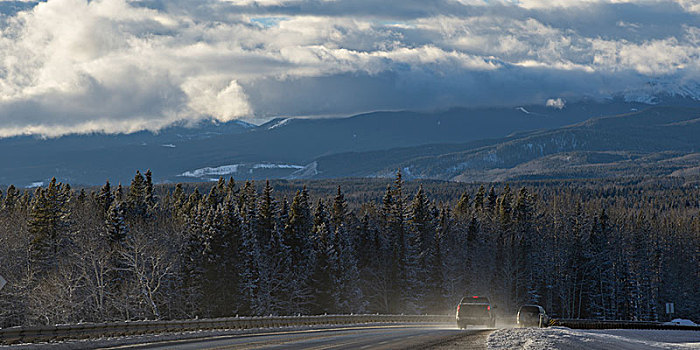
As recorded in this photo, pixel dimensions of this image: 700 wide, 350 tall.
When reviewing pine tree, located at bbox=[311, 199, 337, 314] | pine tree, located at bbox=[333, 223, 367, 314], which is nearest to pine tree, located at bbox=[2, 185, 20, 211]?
pine tree, located at bbox=[311, 199, 337, 314]

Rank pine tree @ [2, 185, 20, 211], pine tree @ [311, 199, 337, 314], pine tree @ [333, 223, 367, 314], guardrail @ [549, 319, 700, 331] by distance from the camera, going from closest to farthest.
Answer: guardrail @ [549, 319, 700, 331] < pine tree @ [311, 199, 337, 314] < pine tree @ [333, 223, 367, 314] < pine tree @ [2, 185, 20, 211]

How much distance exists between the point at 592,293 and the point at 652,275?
63.5 feet

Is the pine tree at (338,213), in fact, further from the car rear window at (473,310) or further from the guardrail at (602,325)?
the car rear window at (473,310)

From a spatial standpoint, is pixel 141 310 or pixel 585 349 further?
pixel 141 310

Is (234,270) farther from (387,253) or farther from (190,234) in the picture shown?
(387,253)

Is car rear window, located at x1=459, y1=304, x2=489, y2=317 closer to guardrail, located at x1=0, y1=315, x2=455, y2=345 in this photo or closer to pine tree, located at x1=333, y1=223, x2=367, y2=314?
guardrail, located at x1=0, y1=315, x2=455, y2=345

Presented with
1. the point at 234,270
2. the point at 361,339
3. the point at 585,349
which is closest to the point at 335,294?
the point at 234,270

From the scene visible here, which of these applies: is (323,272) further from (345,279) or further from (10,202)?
(10,202)

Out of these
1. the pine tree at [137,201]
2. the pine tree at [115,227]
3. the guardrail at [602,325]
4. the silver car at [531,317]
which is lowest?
the guardrail at [602,325]

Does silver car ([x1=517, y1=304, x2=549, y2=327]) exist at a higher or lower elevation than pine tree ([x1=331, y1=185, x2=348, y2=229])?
lower

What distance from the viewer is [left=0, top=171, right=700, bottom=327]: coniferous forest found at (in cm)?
6995

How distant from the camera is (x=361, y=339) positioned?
36.0m

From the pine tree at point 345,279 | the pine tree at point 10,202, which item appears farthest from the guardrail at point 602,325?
the pine tree at point 10,202

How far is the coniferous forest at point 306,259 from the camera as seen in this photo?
229 ft
